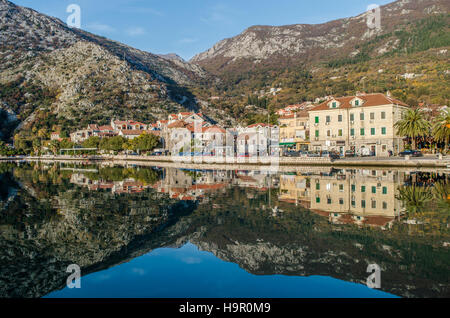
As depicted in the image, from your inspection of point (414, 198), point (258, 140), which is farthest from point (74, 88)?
point (414, 198)

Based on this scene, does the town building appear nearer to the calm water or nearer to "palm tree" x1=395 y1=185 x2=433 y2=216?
"palm tree" x1=395 y1=185 x2=433 y2=216

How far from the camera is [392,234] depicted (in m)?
12.0

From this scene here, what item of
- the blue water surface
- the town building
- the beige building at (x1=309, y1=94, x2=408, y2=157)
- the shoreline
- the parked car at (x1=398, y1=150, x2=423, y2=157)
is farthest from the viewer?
the town building

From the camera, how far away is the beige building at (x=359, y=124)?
164 ft

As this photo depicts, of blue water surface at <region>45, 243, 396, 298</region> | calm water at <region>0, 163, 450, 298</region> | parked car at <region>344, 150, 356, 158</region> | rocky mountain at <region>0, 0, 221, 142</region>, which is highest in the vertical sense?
rocky mountain at <region>0, 0, 221, 142</region>

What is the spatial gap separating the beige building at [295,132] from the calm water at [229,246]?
1725 inches

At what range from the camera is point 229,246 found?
11.4m

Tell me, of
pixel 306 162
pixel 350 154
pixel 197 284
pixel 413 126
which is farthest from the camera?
pixel 350 154

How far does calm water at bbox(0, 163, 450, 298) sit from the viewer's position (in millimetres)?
8078

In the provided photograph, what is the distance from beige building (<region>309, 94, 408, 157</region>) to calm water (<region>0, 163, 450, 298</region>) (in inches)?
1256

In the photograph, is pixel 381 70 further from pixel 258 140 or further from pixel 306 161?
pixel 306 161

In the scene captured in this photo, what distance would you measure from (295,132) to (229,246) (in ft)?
189

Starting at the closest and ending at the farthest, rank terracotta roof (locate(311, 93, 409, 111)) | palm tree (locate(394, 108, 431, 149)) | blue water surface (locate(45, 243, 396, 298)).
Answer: blue water surface (locate(45, 243, 396, 298)) < palm tree (locate(394, 108, 431, 149)) < terracotta roof (locate(311, 93, 409, 111))

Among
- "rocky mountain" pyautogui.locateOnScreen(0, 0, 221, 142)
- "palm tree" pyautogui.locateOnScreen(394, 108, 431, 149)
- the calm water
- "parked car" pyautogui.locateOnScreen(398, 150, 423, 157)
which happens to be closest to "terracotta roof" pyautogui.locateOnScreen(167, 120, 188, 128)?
"rocky mountain" pyautogui.locateOnScreen(0, 0, 221, 142)
